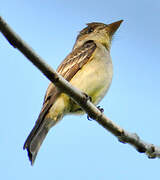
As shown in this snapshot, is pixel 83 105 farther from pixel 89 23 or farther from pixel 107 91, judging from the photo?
pixel 89 23

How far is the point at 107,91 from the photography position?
5672 millimetres

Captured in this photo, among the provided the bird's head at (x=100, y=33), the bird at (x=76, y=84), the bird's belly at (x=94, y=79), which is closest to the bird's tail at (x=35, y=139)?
the bird at (x=76, y=84)

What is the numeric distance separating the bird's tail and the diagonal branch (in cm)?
83

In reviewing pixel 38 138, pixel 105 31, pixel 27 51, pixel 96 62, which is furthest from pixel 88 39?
pixel 27 51

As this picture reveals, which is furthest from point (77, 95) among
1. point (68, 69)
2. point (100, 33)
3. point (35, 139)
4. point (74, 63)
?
point (100, 33)

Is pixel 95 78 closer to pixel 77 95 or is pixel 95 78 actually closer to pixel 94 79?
pixel 94 79

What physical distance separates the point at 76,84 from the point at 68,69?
1.30 ft

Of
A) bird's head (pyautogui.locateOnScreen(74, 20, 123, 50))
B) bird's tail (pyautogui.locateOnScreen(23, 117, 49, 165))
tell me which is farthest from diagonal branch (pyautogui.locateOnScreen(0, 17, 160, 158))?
Result: bird's head (pyautogui.locateOnScreen(74, 20, 123, 50))

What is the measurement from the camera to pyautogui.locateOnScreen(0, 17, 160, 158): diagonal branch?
9.56 feet

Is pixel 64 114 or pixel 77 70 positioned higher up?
pixel 77 70

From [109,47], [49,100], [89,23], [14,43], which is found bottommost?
[14,43]

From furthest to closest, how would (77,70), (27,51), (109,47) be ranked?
(109,47)
(77,70)
(27,51)

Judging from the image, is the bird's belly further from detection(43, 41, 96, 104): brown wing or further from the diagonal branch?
the diagonal branch

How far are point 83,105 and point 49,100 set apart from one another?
3.58 feet
